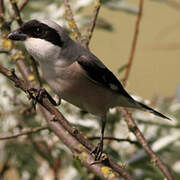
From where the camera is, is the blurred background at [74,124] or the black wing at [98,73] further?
the blurred background at [74,124]

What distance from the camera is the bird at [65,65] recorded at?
1.33 meters

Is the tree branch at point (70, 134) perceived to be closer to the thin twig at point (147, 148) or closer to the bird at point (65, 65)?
the bird at point (65, 65)

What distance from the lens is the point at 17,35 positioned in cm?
131

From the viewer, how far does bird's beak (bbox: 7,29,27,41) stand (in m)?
1.31

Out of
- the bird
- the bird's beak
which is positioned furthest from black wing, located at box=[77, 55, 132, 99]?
the bird's beak

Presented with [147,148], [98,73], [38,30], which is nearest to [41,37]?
[38,30]

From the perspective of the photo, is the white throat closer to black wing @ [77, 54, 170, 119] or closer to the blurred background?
black wing @ [77, 54, 170, 119]

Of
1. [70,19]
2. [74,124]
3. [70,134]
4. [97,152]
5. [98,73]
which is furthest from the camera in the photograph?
[74,124]

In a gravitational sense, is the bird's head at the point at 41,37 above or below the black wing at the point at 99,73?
above

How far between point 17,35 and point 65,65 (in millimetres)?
181

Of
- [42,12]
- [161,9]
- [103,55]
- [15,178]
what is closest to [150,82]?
[103,55]

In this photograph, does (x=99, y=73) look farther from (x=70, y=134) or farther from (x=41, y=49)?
(x=70, y=134)

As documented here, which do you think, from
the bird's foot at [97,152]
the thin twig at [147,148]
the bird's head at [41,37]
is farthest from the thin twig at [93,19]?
the bird's foot at [97,152]

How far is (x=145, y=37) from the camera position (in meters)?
5.11
